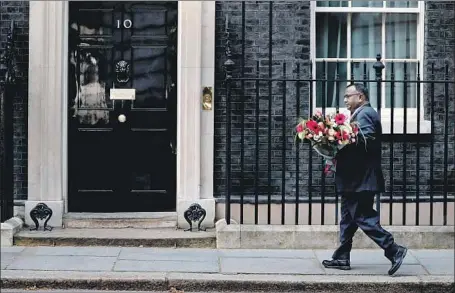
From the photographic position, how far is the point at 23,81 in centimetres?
884

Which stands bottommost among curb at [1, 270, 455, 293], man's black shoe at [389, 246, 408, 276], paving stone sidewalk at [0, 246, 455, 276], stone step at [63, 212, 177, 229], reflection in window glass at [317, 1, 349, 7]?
curb at [1, 270, 455, 293]

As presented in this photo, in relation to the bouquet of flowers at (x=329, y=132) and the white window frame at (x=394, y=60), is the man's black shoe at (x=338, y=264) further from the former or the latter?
the white window frame at (x=394, y=60)

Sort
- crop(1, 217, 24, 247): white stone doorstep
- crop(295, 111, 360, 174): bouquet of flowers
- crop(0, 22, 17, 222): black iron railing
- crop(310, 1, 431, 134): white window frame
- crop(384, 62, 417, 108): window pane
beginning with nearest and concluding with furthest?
crop(295, 111, 360, 174): bouquet of flowers, crop(1, 217, 24, 247): white stone doorstep, crop(0, 22, 17, 222): black iron railing, crop(310, 1, 431, 134): white window frame, crop(384, 62, 417, 108): window pane

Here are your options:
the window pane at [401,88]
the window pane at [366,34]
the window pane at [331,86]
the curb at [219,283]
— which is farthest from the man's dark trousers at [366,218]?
the window pane at [366,34]

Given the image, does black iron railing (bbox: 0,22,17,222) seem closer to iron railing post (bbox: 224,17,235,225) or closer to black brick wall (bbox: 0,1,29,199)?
black brick wall (bbox: 0,1,29,199)

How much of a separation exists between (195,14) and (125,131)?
154 centimetres

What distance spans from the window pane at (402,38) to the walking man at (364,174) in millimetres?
2499

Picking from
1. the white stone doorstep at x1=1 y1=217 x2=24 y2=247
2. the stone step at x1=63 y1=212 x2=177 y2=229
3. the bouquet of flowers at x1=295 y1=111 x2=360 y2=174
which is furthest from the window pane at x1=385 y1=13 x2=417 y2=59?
the white stone doorstep at x1=1 y1=217 x2=24 y2=247

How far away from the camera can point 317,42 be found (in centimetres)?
938

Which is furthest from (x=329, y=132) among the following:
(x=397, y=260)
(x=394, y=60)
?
(x=394, y=60)

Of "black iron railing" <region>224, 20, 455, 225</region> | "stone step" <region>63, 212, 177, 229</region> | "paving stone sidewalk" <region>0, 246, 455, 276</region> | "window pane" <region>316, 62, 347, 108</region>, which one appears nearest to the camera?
"paving stone sidewalk" <region>0, 246, 455, 276</region>

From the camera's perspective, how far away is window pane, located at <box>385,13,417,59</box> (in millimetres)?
9438

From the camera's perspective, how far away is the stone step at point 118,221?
879 centimetres

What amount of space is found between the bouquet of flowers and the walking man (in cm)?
14
